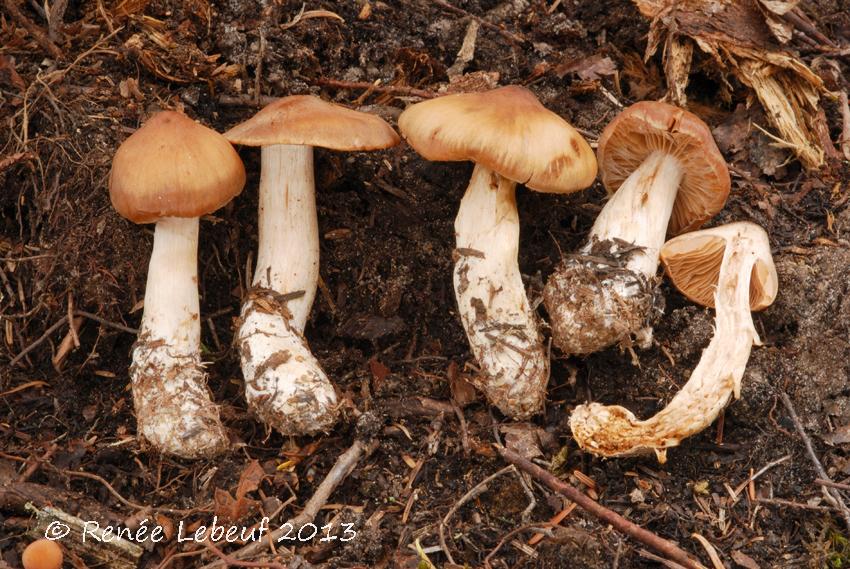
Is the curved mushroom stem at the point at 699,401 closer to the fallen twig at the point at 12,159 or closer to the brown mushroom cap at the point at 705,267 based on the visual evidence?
the brown mushroom cap at the point at 705,267

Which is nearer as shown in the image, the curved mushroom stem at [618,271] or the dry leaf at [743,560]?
the dry leaf at [743,560]

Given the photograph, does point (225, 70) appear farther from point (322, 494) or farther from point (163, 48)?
point (322, 494)

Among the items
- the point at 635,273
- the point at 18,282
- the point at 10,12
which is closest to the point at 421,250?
the point at 635,273

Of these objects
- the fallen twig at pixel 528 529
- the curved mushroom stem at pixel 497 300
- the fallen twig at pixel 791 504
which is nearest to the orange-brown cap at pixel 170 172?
the curved mushroom stem at pixel 497 300

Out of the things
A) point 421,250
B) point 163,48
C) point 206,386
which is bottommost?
point 206,386

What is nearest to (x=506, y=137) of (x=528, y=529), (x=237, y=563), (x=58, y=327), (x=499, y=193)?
(x=499, y=193)

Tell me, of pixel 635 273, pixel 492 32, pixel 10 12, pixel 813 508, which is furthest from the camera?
pixel 492 32
